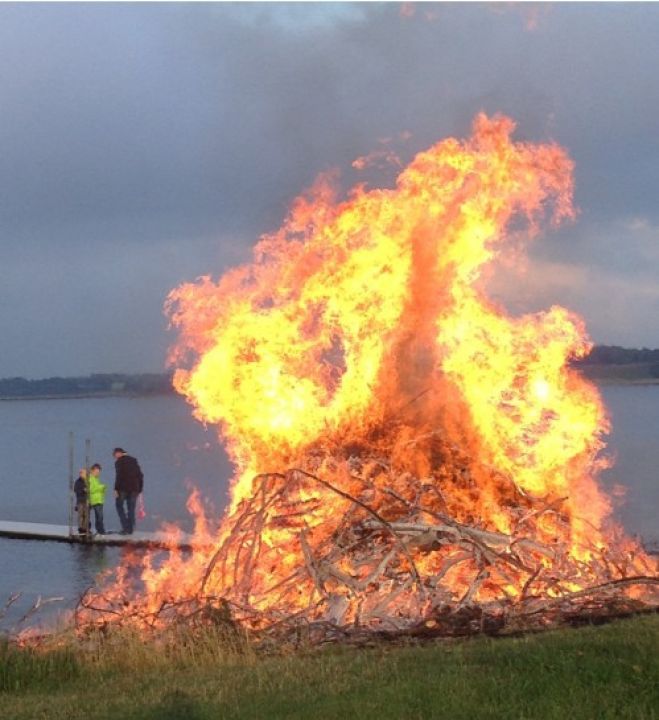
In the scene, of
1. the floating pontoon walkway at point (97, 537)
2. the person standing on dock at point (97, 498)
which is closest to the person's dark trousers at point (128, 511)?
the floating pontoon walkway at point (97, 537)

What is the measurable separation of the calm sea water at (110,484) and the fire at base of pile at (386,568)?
4.58 meters

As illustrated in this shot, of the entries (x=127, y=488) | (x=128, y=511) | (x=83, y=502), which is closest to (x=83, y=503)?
(x=83, y=502)

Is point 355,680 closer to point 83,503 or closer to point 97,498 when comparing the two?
point 97,498

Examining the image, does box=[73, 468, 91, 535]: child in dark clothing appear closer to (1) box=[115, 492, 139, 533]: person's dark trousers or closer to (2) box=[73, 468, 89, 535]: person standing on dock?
(2) box=[73, 468, 89, 535]: person standing on dock

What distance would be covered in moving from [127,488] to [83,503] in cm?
109

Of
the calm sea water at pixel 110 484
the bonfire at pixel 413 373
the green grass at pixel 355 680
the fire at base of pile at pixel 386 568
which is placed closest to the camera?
the green grass at pixel 355 680

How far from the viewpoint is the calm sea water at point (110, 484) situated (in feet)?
66.2

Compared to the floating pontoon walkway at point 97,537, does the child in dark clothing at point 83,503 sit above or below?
above

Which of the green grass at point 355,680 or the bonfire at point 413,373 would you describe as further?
the bonfire at point 413,373

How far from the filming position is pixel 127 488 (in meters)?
24.4

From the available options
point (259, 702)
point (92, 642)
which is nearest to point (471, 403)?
point (92, 642)

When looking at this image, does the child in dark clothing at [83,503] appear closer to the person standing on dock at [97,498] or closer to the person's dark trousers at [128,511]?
the person standing on dock at [97,498]

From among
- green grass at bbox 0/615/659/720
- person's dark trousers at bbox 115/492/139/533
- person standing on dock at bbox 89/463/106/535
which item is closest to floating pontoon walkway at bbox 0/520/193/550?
person's dark trousers at bbox 115/492/139/533

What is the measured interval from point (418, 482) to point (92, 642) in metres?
4.29
